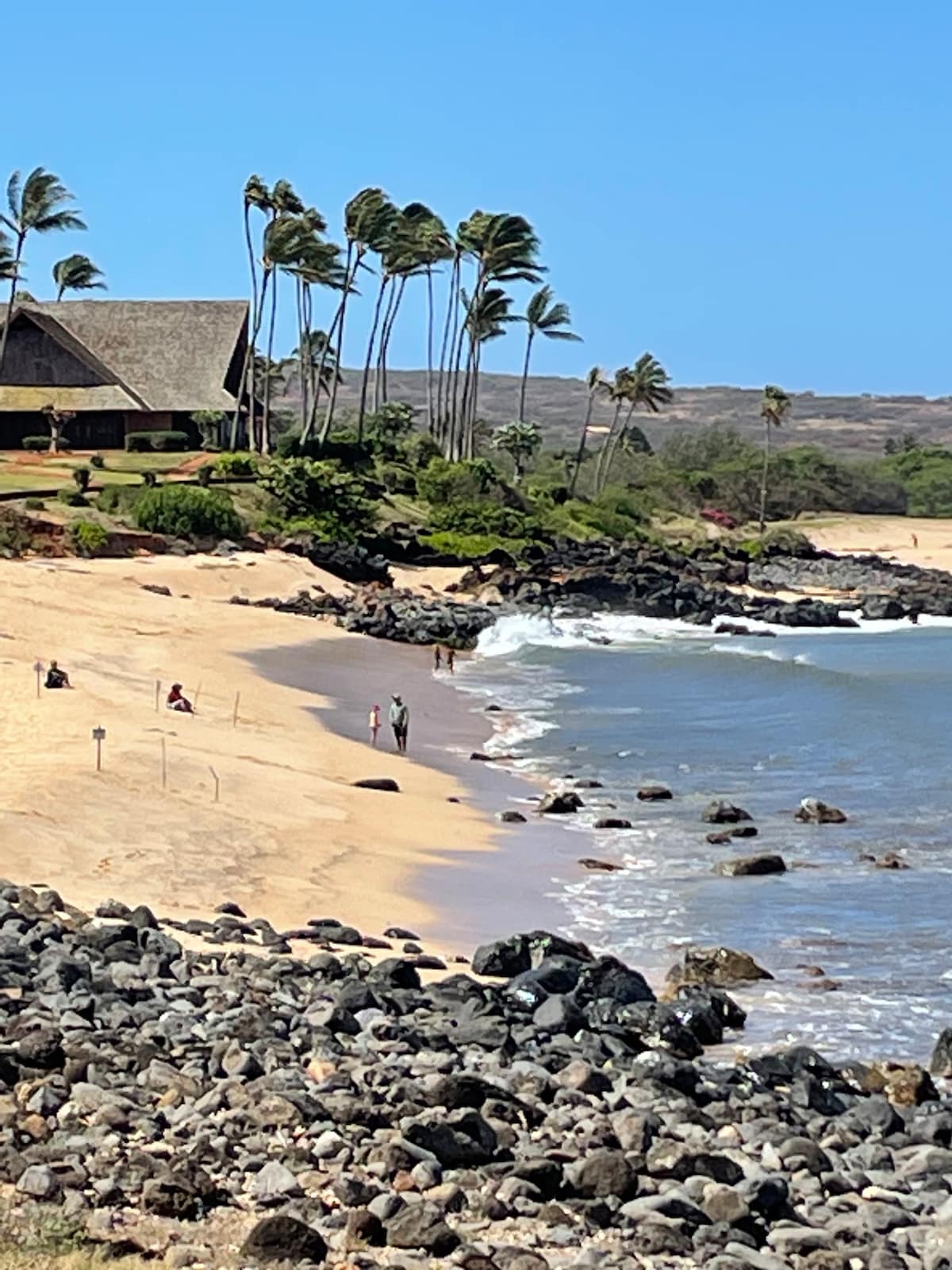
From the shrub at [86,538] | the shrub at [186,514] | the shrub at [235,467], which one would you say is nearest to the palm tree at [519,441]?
the shrub at [235,467]

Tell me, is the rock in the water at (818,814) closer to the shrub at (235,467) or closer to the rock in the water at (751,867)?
the rock in the water at (751,867)

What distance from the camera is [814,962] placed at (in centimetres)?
1545

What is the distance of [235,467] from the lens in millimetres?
57531

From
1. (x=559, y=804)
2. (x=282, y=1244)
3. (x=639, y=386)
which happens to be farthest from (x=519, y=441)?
(x=282, y=1244)

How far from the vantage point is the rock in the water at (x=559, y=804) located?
22.6 metres

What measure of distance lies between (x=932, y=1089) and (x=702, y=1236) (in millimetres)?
3789

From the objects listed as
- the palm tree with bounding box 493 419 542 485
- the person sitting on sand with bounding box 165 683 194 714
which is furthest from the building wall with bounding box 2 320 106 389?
the person sitting on sand with bounding box 165 683 194 714

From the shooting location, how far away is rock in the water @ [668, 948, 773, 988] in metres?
14.6

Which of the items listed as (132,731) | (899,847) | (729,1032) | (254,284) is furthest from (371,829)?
(254,284)

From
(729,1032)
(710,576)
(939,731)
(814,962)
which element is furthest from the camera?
(710,576)

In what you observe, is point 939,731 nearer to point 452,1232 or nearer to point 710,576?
point 452,1232

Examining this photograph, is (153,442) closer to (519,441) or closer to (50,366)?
→ (50,366)

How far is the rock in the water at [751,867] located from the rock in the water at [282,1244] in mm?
11623

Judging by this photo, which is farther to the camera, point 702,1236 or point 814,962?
point 814,962
